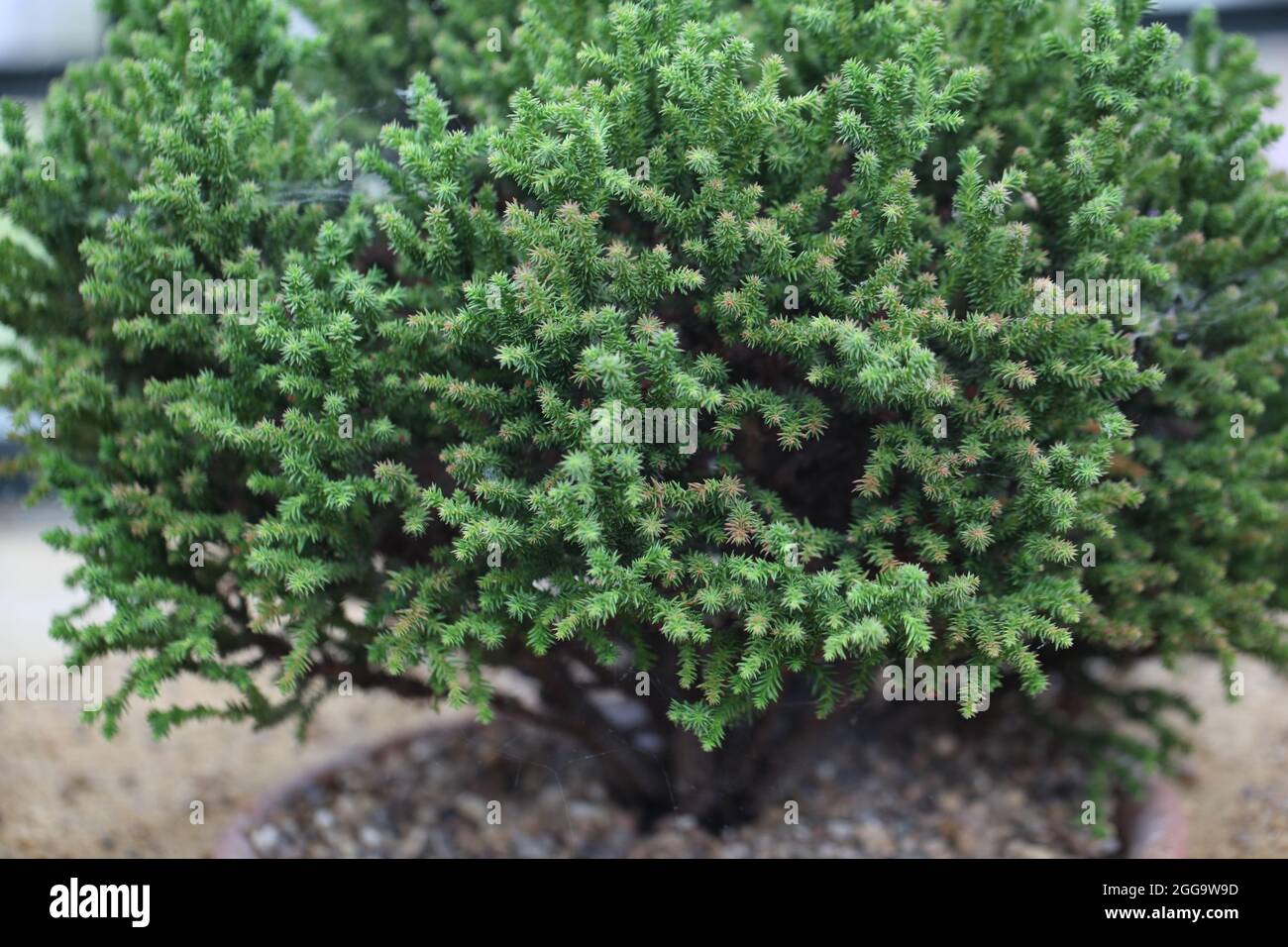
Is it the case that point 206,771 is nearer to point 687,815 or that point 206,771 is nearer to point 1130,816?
point 687,815

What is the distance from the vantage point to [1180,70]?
2.50 m

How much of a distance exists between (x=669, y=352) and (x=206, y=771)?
323 centimetres

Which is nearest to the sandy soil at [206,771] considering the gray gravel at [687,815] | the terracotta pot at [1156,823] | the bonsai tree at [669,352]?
the terracotta pot at [1156,823]

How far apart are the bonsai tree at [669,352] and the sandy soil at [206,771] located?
1047 mm

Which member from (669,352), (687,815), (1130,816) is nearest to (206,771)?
(687,815)

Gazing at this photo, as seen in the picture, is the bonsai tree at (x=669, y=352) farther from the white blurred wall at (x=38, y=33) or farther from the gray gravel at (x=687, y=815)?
the white blurred wall at (x=38, y=33)

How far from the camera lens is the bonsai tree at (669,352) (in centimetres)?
224

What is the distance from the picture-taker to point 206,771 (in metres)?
4.33

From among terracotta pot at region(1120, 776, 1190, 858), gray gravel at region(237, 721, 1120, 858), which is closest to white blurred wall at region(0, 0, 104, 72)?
gray gravel at region(237, 721, 1120, 858)

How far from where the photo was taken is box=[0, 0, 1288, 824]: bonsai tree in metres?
2.24

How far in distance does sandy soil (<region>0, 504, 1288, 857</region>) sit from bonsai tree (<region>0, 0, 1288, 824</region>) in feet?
3.44

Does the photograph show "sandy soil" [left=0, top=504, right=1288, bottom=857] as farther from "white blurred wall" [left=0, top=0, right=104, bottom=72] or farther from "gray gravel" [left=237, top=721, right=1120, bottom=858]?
"white blurred wall" [left=0, top=0, right=104, bottom=72]

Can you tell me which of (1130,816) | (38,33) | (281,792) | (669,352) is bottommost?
(1130,816)
